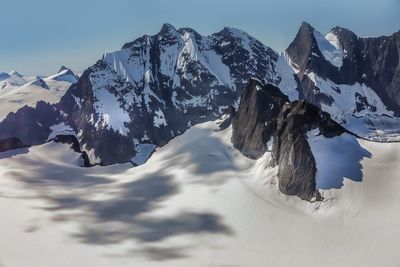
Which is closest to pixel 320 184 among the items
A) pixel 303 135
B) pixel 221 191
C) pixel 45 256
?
pixel 303 135

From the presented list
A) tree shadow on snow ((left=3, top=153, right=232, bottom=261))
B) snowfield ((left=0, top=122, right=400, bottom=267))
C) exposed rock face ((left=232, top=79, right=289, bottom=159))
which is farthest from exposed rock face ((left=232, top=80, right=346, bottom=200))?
tree shadow on snow ((left=3, top=153, right=232, bottom=261))

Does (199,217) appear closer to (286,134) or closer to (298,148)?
(298,148)

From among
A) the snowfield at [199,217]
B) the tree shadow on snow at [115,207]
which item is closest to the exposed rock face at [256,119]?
the snowfield at [199,217]

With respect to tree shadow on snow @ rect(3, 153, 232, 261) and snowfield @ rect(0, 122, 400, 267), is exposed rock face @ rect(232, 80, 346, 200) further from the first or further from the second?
tree shadow on snow @ rect(3, 153, 232, 261)

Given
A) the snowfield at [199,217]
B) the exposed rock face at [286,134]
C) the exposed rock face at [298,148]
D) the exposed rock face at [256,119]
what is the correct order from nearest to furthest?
the snowfield at [199,217]
the exposed rock face at [298,148]
the exposed rock face at [286,134]
the exposed rock face at [256,119]

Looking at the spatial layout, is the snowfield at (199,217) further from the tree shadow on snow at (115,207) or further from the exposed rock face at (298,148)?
the exposed rock face at (298,148)

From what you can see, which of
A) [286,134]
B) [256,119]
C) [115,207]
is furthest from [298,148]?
[115,207]

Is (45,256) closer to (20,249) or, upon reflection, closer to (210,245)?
(20,249)
